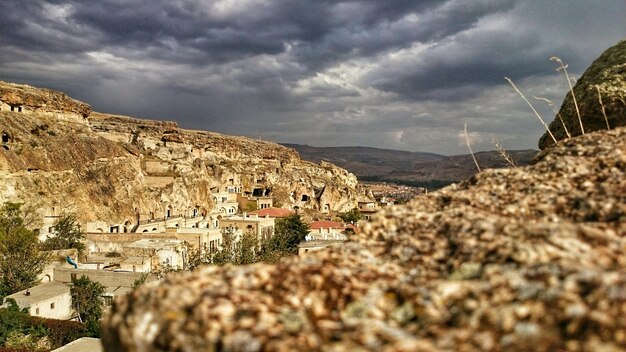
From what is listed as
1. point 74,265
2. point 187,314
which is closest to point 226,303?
point 187,314

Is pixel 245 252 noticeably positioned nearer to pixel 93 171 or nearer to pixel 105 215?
pixel 105 215

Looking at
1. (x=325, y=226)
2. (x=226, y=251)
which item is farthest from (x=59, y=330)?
(x=325, y=226)

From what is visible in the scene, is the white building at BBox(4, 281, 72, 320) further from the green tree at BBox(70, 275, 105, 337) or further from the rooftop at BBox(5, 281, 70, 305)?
the green tree at BBox(70, 275, 105, 337)

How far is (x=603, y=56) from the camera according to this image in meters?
10.1

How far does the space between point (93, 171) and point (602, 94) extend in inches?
2682

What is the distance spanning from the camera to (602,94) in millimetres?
8898

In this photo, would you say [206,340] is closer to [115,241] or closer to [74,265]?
[74,265]

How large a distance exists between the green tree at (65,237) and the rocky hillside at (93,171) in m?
5.70

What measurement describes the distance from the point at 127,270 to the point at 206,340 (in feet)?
123

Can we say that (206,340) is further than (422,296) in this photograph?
No

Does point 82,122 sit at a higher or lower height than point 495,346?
higher

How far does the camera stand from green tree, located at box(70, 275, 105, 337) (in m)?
30.7

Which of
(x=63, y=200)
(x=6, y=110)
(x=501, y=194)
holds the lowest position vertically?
(x=63, y=200)

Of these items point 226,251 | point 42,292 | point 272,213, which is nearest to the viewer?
point 42,292
